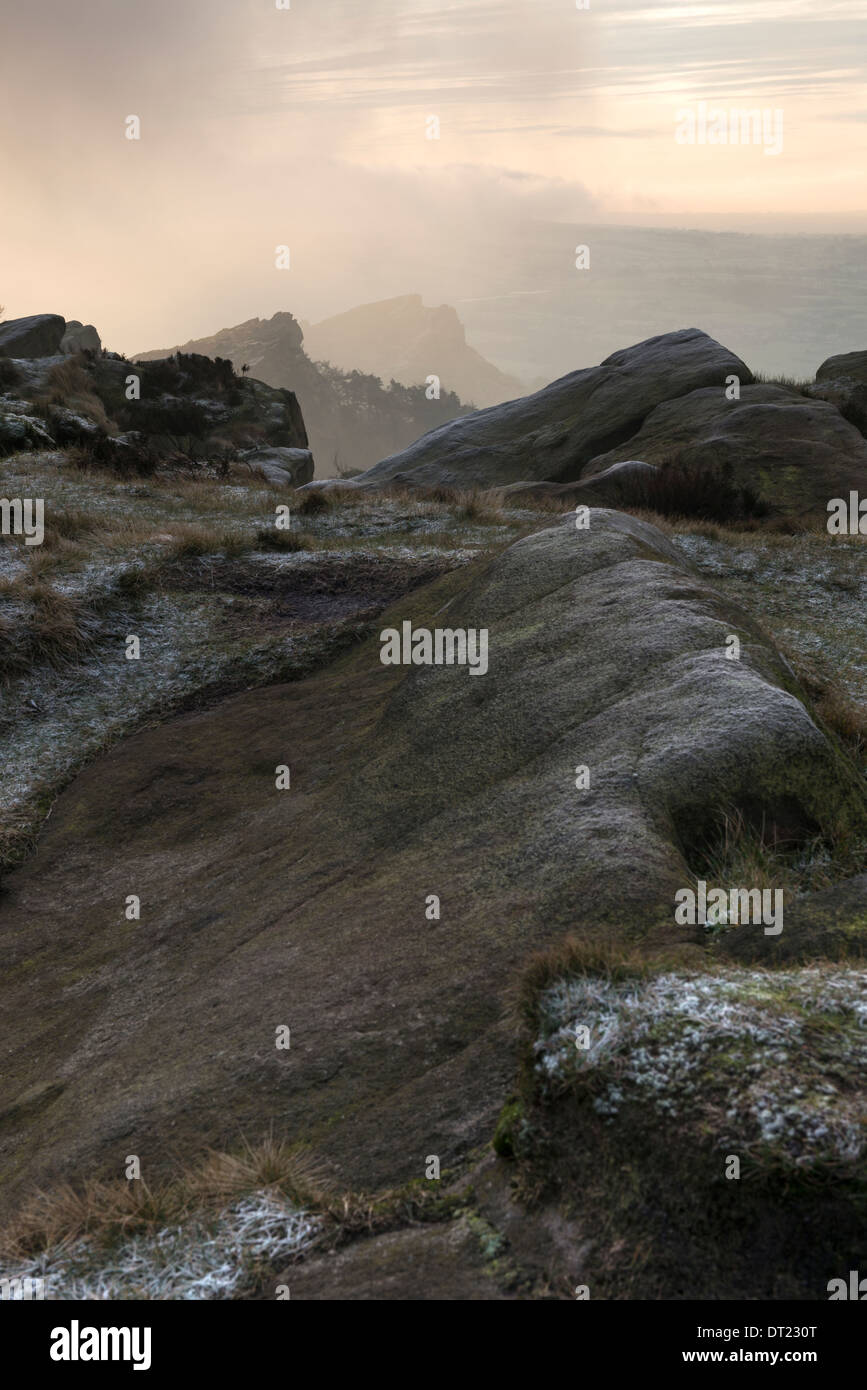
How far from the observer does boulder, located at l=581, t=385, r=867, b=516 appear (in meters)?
22.9

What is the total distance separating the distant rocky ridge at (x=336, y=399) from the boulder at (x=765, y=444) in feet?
406

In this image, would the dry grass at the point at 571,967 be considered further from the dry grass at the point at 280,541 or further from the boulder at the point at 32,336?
the boulder at the point at 32,336

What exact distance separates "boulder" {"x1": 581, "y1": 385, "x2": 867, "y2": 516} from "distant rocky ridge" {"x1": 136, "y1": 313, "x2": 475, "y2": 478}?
406 feet

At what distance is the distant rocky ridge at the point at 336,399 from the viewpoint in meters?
155

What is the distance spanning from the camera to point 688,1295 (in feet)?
10.2

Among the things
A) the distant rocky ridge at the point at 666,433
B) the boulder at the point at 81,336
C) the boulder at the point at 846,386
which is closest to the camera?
the distant rocky ridge at the point at 666,433

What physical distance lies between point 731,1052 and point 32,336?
4714 cm

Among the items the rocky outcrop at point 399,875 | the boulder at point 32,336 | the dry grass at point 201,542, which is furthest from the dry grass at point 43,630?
the boulder at point 32,336

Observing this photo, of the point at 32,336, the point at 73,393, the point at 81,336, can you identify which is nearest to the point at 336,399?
the point at 81,336

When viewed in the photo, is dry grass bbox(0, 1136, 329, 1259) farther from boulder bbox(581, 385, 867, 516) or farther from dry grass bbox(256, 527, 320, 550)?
boulder bbox(581, 385, 867, 516)

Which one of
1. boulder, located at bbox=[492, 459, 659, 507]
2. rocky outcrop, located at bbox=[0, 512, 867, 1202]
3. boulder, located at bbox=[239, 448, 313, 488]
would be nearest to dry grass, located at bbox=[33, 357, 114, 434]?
boulder, located at bbox=[239, 448, 313, 488]

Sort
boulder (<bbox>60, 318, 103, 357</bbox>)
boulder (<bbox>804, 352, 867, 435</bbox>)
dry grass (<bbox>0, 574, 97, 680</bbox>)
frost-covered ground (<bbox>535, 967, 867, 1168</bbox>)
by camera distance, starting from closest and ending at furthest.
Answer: frost-covered ground (<bbox>535, 967, 867, 1168</bbox>) < dry grass (<bbox>0, 574, 97, 680</bbox>) < boulder (<bbox>804, 352, 867, 435</bbox>) < boulder (<bbox>60, 318, 103, 357</bbox>)

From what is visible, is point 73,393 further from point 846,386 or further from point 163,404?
point 846,386

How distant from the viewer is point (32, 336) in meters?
42.9
